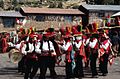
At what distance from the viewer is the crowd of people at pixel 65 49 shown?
50.1ft

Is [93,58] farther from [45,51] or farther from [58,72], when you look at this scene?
[45,51]

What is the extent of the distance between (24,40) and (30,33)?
78 centimetres

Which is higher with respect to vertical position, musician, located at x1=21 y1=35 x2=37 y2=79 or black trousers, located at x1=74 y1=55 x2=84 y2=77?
musician, located at x1=21 y1=35 x2=37 y2=79

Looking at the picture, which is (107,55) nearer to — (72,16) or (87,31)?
(87,31)

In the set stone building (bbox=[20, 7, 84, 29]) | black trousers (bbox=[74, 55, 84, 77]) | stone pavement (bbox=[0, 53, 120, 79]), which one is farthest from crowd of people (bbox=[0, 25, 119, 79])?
stone building (bbox=[20, 7, 84, 29])

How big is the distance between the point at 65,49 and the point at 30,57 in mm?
1680

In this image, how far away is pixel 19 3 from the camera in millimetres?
82500

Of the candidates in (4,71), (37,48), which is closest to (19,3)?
(4,71)

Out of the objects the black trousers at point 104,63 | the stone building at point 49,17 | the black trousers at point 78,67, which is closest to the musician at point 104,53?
the black trousers at point 104,63

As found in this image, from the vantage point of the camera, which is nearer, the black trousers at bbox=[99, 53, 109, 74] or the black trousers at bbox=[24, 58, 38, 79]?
the black trousers at bbox=[24, 58, 38, 79]

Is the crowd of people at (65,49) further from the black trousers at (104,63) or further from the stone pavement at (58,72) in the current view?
the stone pavement at (58,72)

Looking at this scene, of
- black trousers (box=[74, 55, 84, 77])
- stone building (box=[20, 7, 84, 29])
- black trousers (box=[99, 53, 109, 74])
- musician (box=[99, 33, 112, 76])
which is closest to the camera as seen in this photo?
black trousers (box=[74, 55, 84, 77])

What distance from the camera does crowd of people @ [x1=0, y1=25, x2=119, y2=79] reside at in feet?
50.1

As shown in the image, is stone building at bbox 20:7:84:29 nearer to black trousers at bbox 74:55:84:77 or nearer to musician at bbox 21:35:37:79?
black trousers at bbox 74:55:84:77
